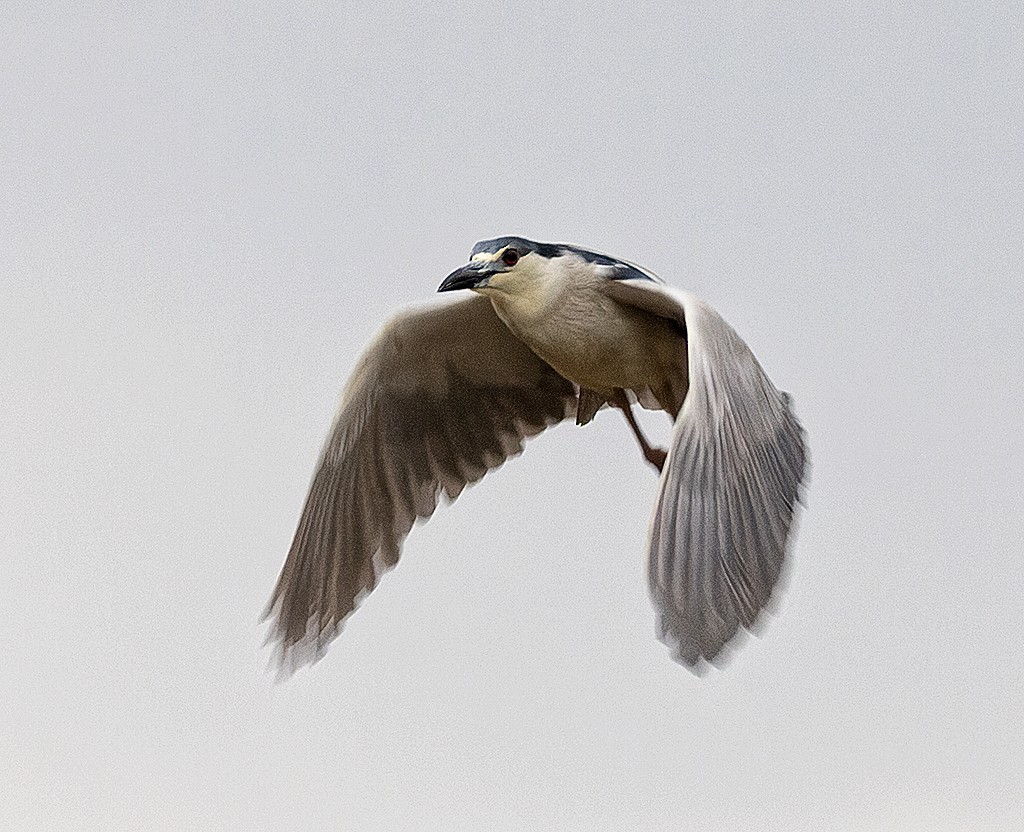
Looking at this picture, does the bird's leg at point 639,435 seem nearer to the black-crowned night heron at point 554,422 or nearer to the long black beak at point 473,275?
the black-crowned night heron at point 554,422

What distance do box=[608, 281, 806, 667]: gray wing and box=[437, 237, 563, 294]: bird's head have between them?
34 cm

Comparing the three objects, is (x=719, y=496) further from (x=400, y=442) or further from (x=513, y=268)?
(x=400, y=442)

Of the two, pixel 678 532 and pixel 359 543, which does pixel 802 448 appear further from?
pixel 359 543

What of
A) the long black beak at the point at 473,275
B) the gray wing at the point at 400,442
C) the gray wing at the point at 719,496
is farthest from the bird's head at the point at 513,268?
the gray wing at the point at 400,442

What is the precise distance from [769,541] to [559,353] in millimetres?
976

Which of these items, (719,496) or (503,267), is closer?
(719,496)

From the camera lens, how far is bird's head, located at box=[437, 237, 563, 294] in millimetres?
5094

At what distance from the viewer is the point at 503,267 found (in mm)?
5102

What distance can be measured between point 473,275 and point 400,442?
3.39ft

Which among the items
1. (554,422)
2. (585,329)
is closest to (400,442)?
(554,422)

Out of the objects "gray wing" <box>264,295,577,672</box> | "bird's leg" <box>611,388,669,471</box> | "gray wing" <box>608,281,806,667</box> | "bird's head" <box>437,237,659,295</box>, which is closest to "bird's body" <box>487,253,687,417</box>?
"bird's head" <box>437,237,659,295</box>

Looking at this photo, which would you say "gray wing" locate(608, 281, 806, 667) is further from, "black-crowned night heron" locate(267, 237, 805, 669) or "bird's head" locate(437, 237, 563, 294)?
"bird's head" locate(437, 237, 563, 294)

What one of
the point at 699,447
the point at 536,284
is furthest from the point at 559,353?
the point at 699,447

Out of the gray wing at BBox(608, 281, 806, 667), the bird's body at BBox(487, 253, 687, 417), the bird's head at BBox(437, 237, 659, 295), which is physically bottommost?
the gray wing at BBox(608, 281, 806, 667)
